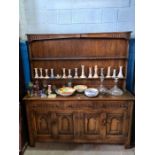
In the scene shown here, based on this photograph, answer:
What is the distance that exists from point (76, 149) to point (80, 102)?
27.5 inches

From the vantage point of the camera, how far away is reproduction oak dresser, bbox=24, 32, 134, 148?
6.79ft

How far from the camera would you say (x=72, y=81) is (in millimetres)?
2379

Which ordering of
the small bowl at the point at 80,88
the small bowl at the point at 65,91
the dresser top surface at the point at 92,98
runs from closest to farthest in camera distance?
the dresser top surface at the point at 92,98
the small bowl at the point at 65,91
the small bowl at the point at 80,88

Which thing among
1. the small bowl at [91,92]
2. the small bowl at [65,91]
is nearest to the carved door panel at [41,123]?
the small bowl at [65,91]

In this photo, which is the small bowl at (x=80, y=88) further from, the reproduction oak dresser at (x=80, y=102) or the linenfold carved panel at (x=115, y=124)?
the linenfold carved panel at (x=115, y=124)

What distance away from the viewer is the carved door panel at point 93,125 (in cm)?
209

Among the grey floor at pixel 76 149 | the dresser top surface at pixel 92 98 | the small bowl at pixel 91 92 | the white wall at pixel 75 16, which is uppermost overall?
the white wall at pixel 75 16

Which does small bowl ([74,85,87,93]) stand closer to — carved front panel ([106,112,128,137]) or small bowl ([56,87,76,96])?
small bowl ([56,87,76,96])

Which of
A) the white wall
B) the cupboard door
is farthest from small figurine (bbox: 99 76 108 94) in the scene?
the white wall

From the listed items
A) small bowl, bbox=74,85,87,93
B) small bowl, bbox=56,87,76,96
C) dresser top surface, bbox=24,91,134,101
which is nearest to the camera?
dresser top surface, bbox=24,91,134,101

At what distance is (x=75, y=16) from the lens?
224 cm
